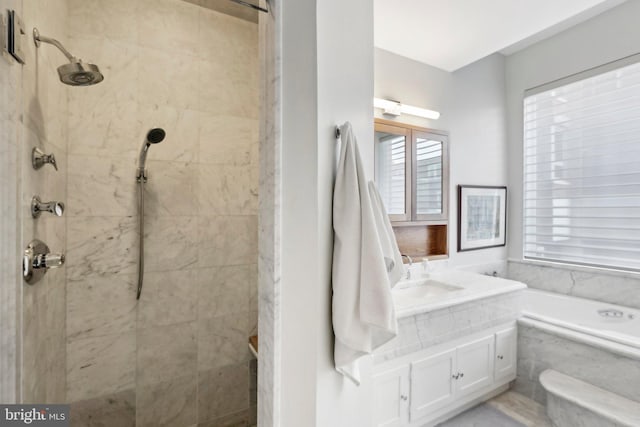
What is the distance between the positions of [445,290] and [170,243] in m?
1.91

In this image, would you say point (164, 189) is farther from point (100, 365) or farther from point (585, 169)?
point (585, 169)

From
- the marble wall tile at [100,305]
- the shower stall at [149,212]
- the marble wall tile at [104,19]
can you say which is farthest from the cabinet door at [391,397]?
the marble wall tile at [104,19]

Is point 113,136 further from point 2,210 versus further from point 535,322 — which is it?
point 535,322

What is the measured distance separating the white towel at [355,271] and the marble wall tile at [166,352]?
1137 mm

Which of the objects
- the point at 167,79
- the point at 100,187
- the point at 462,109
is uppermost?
the point at 462,109

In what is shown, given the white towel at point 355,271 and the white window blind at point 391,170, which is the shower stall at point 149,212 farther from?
the white towel at point 355,271

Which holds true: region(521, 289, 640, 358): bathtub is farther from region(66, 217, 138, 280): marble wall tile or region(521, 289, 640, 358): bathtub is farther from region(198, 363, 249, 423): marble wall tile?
region(66, 217, 138, 280): marble wall tile

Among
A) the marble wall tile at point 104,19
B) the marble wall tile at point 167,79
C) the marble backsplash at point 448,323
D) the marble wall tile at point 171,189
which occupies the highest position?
the marble wall tile at point 104,19

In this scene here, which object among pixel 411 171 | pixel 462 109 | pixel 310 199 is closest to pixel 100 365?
pixel 310 199

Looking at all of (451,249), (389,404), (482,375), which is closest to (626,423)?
(482,375)

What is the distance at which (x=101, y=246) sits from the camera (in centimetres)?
163

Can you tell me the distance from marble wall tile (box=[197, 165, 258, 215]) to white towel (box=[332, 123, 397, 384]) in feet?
3.35

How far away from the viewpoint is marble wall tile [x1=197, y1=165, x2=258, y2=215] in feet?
6.22

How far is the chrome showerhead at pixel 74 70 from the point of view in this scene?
1147 millimetres
